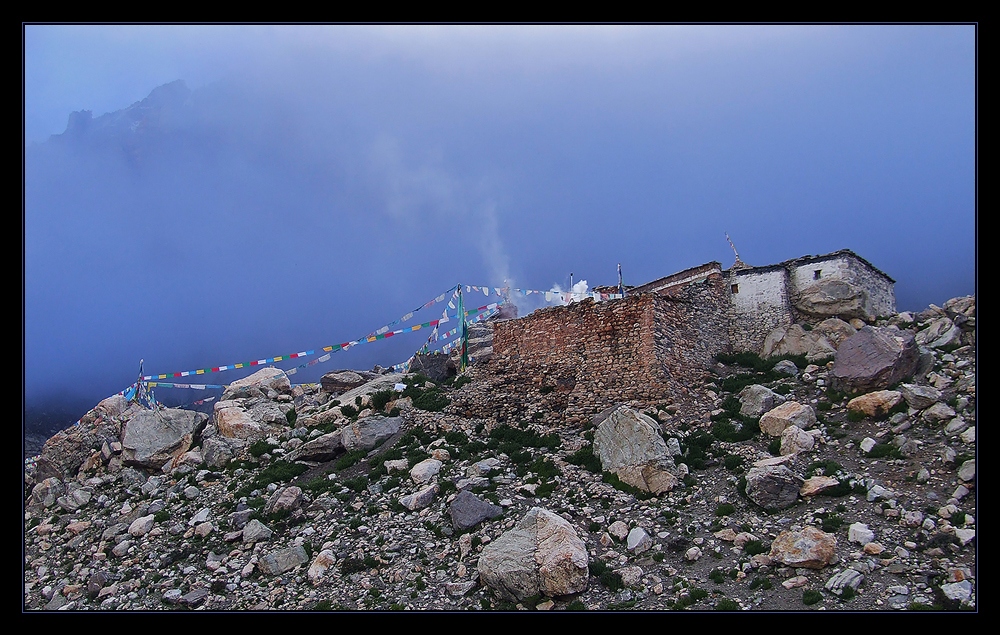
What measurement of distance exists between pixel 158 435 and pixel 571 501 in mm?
13513

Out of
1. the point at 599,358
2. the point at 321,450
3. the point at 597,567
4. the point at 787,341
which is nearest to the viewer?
the point at 597,567

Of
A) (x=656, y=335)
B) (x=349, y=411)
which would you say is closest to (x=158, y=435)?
(x=349, y=411)

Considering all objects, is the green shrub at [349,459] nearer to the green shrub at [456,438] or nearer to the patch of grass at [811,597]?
the green shrub at [456,438]

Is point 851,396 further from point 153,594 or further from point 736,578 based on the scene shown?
point 153,594

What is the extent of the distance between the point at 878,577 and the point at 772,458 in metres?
3.43

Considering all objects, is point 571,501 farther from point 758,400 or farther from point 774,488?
point 758,400

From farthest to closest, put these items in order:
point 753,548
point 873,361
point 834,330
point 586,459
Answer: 1. point 834,330
2. point 586,459
3. point 873,361
4. point 753,548

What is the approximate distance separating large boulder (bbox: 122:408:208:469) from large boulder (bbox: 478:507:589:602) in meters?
12.1

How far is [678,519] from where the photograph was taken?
34.8ft

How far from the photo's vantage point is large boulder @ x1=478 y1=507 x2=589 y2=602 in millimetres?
9328

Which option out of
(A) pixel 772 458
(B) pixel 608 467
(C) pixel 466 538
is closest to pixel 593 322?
(B) pixel 608 467

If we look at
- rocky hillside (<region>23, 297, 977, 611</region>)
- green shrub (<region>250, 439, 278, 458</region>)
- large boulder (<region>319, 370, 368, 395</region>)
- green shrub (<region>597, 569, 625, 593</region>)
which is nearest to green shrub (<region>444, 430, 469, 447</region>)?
rocky hillside (<region>23, 297, 977, 611</region>)

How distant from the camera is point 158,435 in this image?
1792 centimetres

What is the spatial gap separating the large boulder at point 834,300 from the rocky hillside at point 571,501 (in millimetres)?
885
